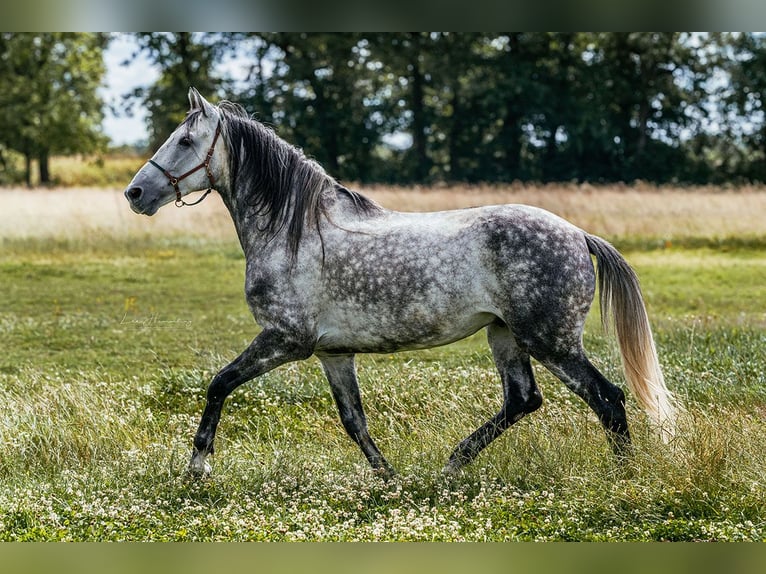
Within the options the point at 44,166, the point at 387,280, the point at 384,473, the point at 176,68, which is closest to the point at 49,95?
the point at 44,166

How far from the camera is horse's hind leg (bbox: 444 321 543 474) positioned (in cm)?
561

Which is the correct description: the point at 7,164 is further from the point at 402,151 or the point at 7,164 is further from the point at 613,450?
the point at 613,450

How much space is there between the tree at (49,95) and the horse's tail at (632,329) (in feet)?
59.7

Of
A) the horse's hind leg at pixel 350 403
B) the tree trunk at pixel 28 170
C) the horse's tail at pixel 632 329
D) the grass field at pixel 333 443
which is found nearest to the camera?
the grass field at pixel 333 443

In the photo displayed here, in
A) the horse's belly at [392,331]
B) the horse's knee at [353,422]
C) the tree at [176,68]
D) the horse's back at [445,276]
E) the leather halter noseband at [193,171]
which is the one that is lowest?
the horse's knee at [353,422]

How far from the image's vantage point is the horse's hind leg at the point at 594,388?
5.34m

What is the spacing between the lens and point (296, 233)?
558 cm

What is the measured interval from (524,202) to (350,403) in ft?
36.4

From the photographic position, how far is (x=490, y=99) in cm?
1945

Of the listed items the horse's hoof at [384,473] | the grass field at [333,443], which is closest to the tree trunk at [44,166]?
the grass field at [333,443]

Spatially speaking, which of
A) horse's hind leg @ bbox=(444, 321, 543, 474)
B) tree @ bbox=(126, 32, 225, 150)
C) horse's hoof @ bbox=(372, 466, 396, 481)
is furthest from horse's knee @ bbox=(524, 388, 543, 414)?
tree @ bbox=(126, 32, 225, 150)

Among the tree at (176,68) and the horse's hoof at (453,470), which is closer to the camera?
the horse's hoof at (453,470)

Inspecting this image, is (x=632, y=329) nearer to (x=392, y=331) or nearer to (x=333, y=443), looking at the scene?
(x=392, y=331)

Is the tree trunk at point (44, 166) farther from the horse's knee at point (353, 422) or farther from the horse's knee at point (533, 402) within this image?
the horse's knee at point (533, 402)
